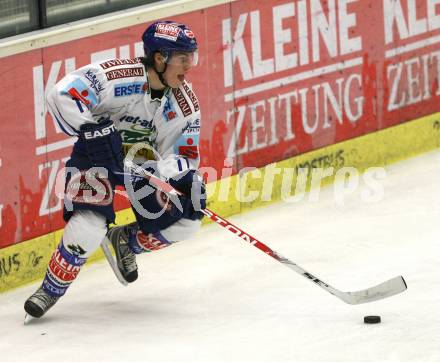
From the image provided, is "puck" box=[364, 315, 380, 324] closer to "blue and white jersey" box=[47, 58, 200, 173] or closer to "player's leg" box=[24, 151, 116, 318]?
"blue and white jersey" box=[47, 58, 200, 173]

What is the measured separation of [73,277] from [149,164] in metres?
0.57

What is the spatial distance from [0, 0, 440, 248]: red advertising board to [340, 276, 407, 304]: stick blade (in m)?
1.53

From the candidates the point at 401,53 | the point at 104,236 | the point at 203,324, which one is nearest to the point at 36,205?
the point at 104,236

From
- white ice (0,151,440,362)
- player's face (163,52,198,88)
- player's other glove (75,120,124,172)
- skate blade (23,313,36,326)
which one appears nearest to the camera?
white ice (0,151,440,362)

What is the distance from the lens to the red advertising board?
6984mm

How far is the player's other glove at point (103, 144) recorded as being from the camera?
→ 614cm

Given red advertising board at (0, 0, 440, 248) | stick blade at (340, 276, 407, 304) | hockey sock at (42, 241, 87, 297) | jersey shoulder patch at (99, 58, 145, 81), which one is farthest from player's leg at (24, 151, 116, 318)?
stick blade at (340, 276, 407, 304)

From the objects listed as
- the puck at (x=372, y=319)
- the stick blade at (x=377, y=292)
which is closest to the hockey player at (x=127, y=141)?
the stick blade at (x=377, y=292)

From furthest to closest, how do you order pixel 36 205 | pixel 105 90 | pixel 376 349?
pixel 36 205 → pixel 105 90 → pixel 376 349

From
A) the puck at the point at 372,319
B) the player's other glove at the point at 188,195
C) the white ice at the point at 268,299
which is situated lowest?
the white ice at the point at 268,299

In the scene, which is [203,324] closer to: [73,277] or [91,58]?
[73,277]

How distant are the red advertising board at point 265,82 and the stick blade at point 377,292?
153 centimetres

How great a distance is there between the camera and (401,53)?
891cm

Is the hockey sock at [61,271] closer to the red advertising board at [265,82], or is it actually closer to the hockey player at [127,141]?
the hockey player at [127,141]
